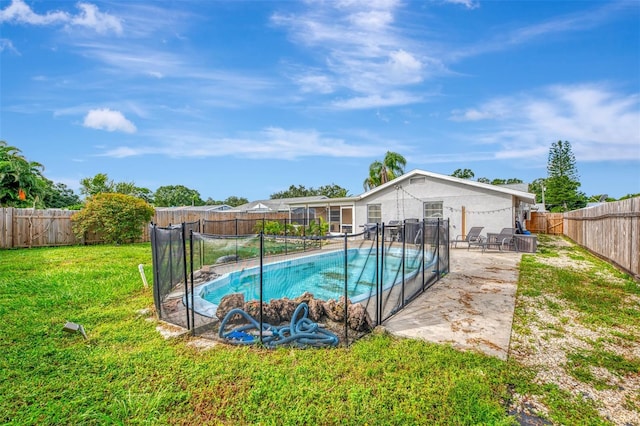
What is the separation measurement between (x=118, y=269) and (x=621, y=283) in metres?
12.1

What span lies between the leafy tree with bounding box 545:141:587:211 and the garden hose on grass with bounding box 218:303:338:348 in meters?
41.1

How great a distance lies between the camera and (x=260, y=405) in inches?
99.8

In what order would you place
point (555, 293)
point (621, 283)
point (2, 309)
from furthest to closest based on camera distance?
point (621, 283), point (555, 293), point (2, 309)

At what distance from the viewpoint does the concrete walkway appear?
12.5ft

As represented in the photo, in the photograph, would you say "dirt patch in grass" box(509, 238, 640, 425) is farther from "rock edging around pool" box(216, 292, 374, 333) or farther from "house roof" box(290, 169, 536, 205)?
"house roof" box(290, 169, 536, 205)

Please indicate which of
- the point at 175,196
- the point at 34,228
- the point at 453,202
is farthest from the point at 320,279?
the point at 175,196

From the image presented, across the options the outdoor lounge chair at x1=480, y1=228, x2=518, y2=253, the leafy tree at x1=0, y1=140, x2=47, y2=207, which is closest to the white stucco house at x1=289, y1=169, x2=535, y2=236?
the outdoor lounge chair at x1=480, y1=228, x2=518, y2=253

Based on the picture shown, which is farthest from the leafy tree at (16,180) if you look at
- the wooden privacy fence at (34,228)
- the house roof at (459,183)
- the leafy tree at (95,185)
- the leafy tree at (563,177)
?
the leafy tree at (563,177)

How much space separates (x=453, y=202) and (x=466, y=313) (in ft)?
34.3

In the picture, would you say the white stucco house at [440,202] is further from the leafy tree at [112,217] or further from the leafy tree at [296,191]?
the leafy tree at [296,191]

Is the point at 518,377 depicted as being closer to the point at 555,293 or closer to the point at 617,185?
the point at 555,293

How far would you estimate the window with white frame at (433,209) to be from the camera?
14.7 m

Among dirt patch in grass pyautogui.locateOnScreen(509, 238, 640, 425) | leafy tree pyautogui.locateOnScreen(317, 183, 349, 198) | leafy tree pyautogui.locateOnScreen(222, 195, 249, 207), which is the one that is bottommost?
dirt patch in grass pyautogui.locateOnScreen(509, 238, 640, 425)

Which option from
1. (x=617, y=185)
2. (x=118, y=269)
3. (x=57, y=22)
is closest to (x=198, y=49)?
(x=57, y=22)
